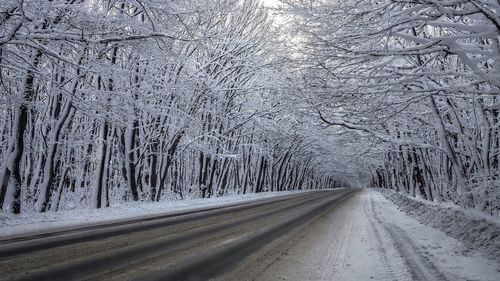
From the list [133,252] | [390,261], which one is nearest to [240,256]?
[133,252]

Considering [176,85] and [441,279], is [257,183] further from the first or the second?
[441,279]

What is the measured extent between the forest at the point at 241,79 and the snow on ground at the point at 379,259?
67.9 inches

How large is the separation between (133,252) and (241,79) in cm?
2388

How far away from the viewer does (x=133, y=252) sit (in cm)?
693

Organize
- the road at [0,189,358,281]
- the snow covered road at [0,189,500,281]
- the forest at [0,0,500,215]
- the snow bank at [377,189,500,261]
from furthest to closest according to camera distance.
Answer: the forest at [0,0,500,215], the snow bank at [377,189,500,261], the snow covered road at [0,189,500,281], the road at [0,189,358,281]

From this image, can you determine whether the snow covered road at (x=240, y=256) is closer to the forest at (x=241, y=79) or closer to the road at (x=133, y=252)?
the road at (x=133, y=252)

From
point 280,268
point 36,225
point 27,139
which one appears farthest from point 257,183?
point 280,268

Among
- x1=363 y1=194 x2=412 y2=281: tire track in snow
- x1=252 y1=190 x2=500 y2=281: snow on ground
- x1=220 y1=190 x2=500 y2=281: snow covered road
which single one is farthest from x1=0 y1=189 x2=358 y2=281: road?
x1=363 y1=194 x2=412 y2=281: tire track in snow

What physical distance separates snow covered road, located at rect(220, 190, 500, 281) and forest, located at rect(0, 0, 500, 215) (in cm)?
173

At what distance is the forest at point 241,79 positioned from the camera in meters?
7.80

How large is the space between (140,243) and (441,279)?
211 inches

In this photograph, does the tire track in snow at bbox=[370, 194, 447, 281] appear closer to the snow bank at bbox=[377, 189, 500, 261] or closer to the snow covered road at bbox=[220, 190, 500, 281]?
the snow covered road at bbox=[220, 190, 500, 281]

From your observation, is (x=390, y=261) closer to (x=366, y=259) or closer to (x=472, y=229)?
(x=366, y=259)

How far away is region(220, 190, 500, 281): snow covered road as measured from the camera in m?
5.87
